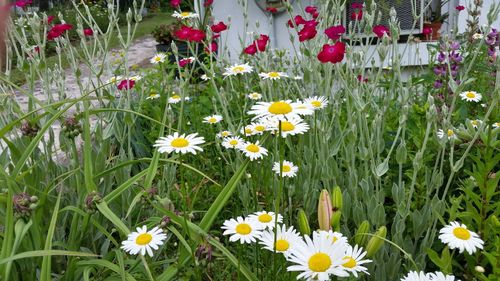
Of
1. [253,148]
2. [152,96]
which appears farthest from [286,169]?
[152,96]

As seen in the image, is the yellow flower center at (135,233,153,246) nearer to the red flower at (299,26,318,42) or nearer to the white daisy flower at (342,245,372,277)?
the white daisy flower at (342,245,372,277)

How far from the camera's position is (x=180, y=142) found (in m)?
1.21

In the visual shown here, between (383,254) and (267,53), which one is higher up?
(267,53)

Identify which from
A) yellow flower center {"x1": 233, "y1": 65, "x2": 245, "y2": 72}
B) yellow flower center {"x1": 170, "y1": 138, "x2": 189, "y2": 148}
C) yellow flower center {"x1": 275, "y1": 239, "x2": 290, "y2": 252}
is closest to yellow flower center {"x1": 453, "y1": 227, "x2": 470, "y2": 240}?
yellow flower center {"x1": 275, "y1": 239, "x2": 290, "y2": 252}

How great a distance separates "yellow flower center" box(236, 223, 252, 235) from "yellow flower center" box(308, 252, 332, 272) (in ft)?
0.90

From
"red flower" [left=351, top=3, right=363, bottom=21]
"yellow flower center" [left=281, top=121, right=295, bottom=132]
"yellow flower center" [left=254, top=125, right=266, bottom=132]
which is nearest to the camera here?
"yellow flower center" [left=281, top=121, right=295, bottom=132]

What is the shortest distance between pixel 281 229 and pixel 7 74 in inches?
56.0

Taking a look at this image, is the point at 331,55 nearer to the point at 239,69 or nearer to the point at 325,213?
the point at 325,213

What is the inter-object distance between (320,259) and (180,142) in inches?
18.1

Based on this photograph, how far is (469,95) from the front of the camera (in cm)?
243

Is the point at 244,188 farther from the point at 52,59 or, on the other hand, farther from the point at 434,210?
the point at 52,59

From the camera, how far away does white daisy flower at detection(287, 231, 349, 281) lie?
0.90m

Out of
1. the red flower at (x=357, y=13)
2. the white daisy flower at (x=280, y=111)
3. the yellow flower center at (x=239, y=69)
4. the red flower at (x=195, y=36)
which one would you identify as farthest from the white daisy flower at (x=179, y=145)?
the red flower at (x=357, y=13)

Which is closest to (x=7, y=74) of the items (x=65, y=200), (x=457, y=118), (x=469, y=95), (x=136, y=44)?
(x=65, y=200)
